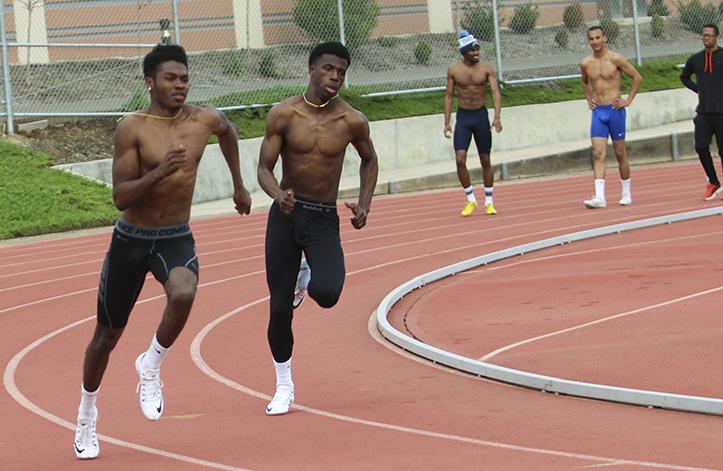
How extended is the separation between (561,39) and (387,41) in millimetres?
4610

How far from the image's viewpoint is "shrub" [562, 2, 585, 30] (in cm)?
3278

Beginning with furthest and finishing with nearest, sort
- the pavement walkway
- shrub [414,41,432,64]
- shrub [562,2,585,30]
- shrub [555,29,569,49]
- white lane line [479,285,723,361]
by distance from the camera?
shrub [562,2,585,30]
shrub [555,29,569,49]
shrub [414,41,432,64]
the pavement walkway
white lane line [479,285,723,361]

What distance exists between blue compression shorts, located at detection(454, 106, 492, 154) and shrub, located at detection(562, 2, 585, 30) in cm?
1410

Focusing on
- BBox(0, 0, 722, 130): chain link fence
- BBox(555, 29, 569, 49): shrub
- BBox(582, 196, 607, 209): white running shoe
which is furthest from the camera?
BBox(555, 29, 569, 49): shrub

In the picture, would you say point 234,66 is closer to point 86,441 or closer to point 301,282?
point 301,282

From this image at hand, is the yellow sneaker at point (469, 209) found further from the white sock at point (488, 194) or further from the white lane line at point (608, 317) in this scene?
the white lane line at point (608, 317)

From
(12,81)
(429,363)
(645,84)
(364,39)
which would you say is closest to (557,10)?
(645,84)

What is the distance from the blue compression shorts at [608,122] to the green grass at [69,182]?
7.57 meters

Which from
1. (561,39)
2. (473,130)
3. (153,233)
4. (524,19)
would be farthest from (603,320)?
(561,39)

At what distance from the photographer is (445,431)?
25.1ft

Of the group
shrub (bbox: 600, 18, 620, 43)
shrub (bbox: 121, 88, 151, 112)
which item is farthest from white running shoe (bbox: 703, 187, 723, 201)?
shrub (bbox: 600, 18, 620, 43)

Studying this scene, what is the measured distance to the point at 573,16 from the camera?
3294cm

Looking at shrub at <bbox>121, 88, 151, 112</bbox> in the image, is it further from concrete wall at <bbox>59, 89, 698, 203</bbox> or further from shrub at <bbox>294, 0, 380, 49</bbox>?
shrub at <bbox>294, 0, 380, 49</bbox>

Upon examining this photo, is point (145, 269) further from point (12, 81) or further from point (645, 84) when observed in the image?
point (645, 84)
